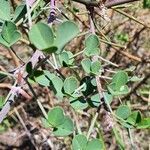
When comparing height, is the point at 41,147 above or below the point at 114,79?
below

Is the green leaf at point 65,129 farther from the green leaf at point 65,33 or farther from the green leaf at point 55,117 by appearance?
the green leaf at point 65,33

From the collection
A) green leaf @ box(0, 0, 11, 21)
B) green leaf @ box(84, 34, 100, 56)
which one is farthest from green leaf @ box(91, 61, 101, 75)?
green leaf @ box(0, 0, 11, 21)

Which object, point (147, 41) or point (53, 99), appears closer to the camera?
point (53, 99)

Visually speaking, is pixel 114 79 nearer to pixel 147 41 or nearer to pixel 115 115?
pixel 115 115

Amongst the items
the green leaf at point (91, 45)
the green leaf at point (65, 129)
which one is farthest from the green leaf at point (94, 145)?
the green leaf at point (91, 45)

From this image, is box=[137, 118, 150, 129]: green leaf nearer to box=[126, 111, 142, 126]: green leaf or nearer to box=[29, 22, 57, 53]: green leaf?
box=[126, 111, 142, 126]: green leaf

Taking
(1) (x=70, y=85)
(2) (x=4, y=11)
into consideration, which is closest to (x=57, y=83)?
(1) (x=70, y=85)

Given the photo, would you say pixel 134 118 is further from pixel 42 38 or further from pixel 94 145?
pixel 42 38

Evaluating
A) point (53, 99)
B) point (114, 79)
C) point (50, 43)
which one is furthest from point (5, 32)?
point (53, 99)
